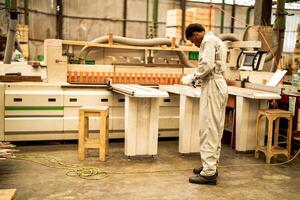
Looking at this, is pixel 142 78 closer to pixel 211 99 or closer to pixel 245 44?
pixel 245 44

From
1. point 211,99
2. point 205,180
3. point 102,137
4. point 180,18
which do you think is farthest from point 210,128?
point 180,18

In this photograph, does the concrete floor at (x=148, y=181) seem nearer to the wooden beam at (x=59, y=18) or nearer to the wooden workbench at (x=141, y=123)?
the wooden workbench at (x=141, y=123)

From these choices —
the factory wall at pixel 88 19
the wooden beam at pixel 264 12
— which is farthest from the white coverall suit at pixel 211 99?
the factory wall at pixel 88 19

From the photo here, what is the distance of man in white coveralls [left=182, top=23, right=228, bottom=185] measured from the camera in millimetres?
3439

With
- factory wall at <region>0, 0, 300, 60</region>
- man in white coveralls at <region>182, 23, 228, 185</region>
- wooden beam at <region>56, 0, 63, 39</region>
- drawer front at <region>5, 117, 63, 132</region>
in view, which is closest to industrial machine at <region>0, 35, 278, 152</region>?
drawer front at <region>5, 117, 63, 132</region>

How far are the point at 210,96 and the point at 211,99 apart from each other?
0.10ft

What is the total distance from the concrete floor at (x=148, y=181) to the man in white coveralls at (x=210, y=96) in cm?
24

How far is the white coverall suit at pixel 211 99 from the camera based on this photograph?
3.45 m

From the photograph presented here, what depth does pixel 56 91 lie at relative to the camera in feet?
15.8

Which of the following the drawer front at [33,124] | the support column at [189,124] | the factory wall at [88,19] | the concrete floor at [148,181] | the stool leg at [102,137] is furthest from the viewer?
the factory wall at [88,19]

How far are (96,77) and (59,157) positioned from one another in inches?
54.8

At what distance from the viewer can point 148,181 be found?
359cm

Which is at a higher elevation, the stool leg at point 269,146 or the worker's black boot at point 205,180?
the stool leg at point 269,146

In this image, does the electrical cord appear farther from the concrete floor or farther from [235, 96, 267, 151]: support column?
[235, 96, 267, 151]: support column
